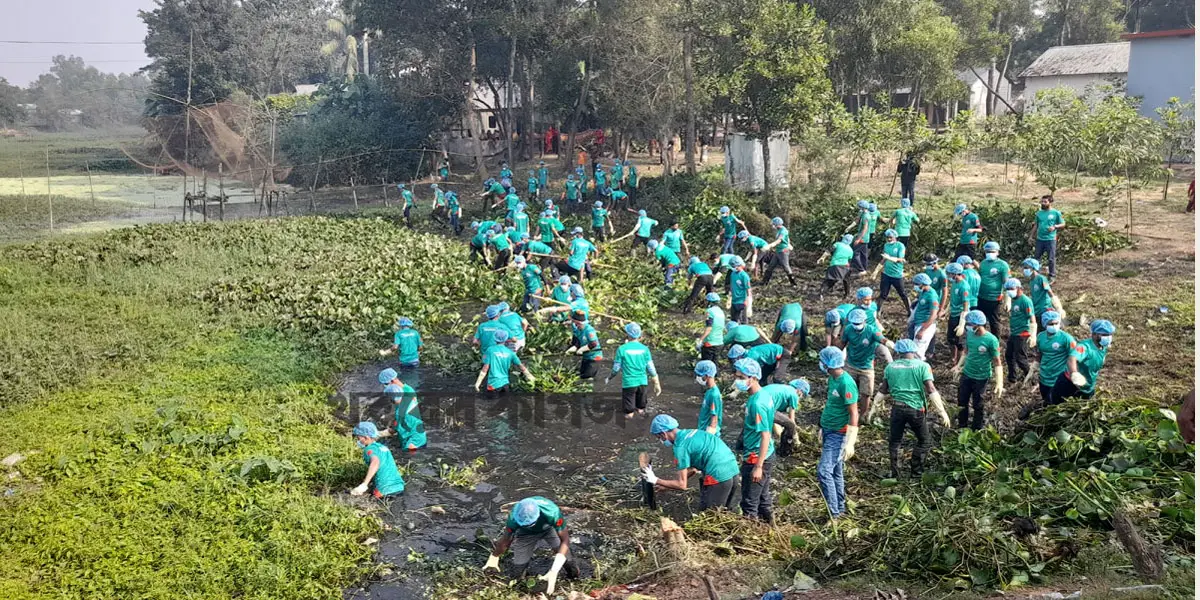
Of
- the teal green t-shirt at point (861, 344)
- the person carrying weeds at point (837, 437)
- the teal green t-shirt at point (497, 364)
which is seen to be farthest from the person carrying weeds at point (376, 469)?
the teal green t-shirt at point (861, 344)

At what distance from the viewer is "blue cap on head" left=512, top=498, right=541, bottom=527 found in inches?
331

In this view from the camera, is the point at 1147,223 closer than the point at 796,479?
No

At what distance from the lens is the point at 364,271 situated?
21.2m

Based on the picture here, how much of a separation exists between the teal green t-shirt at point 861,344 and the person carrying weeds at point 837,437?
2.05m

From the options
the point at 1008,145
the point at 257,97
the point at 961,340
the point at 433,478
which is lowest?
the point at 433,478

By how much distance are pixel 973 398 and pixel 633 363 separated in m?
4.37

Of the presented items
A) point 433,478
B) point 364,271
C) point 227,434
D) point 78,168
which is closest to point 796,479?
point 433,478

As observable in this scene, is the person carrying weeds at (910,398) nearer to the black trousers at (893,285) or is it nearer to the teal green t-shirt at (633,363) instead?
the teal green t-shirt at (633,363)

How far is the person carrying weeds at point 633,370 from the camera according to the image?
1228 cm

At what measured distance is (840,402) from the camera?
9.66m

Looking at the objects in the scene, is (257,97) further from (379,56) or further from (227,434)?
(227,434)

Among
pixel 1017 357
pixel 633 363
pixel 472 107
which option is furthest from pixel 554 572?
pixel 472 107

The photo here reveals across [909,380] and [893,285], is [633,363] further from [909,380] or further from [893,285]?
[893,285]

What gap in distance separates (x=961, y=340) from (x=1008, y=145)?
1025cm
